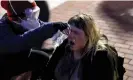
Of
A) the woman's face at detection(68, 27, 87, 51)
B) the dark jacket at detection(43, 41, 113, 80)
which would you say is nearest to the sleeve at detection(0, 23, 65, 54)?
the woman's face at detection(68, 27, 87, 51)

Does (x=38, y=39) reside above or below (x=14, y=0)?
below

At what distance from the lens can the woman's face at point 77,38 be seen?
2324 mm

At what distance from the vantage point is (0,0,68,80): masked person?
237cm

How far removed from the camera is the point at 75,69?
8.08ft

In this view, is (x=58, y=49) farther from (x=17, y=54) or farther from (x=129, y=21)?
(x=129, y=21)

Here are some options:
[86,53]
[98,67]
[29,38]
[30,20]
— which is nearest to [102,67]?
[98,67]

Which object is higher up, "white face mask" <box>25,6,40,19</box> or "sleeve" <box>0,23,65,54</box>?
"white face mask" <box>25,6,40,19</box>

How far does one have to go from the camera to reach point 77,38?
2.36 m

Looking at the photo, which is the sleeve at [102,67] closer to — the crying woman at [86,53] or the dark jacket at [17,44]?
the crying woman at [86,53]

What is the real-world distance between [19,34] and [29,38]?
0.58 ft

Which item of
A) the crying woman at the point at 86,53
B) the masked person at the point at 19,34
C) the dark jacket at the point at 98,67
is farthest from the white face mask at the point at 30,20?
the dark jacket at the point at 98,67

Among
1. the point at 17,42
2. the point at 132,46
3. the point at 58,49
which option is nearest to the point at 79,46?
the point at 58,49

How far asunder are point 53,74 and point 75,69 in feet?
0.96

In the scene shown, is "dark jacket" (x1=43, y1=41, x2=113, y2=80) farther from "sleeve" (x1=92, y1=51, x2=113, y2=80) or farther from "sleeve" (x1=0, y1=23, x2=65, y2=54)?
"sleeve" (x1=0, y1=23, x2=65, y2=54)
